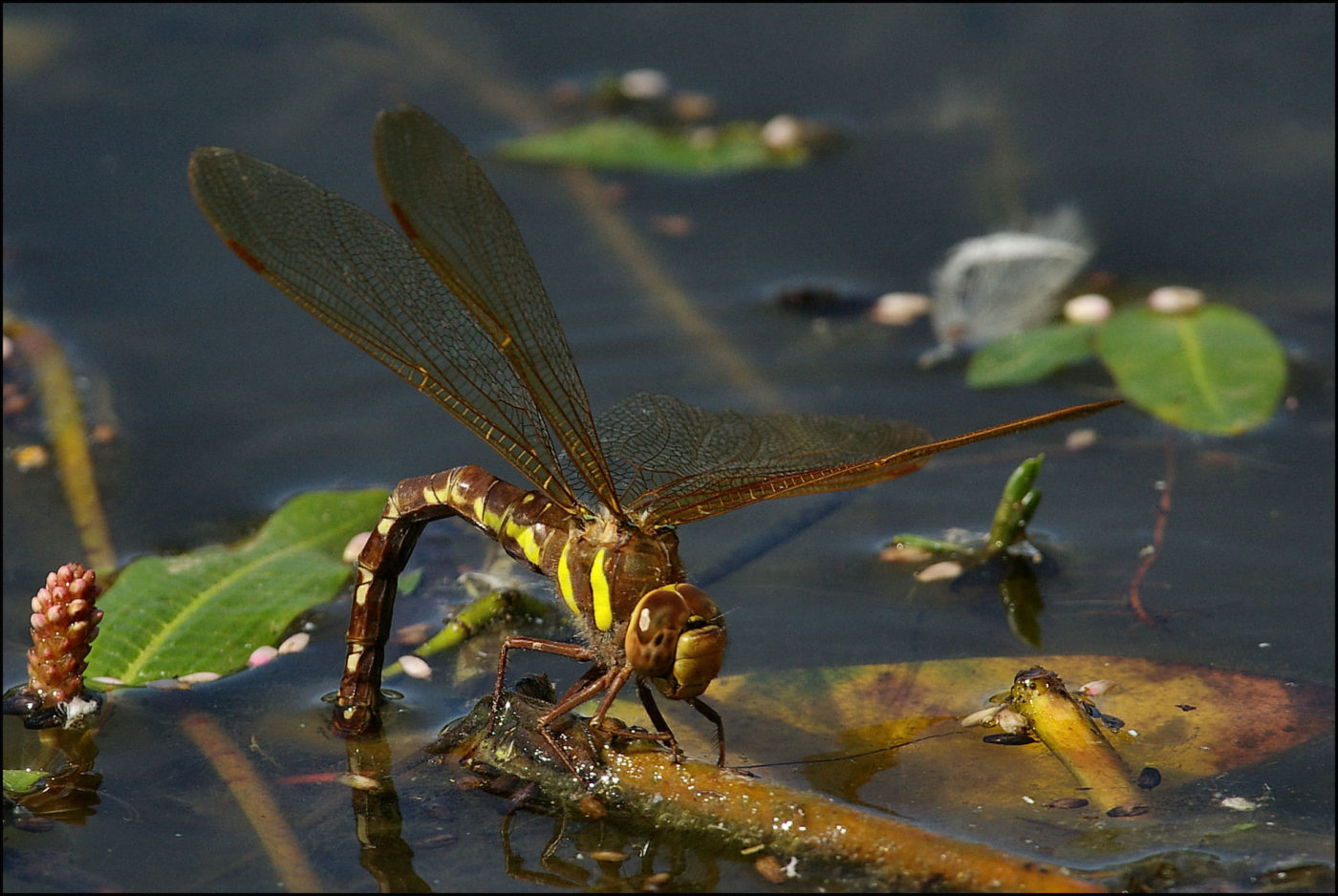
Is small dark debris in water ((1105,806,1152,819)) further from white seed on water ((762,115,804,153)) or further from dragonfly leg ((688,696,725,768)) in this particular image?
white seed on water ((762,115,804,153))

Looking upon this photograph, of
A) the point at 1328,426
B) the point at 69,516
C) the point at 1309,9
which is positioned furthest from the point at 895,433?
the point at 1309,9

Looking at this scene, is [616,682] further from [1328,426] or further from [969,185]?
[969,185]

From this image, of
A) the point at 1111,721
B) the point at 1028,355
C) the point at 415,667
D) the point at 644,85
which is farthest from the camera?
the point at 644,85

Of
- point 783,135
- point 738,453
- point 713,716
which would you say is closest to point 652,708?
point 713,716

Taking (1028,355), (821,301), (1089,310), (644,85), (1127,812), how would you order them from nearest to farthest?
1. (1127,812)
2. (1028,355)
3. (1089,310)
4. (821,301)
5. (644,85)

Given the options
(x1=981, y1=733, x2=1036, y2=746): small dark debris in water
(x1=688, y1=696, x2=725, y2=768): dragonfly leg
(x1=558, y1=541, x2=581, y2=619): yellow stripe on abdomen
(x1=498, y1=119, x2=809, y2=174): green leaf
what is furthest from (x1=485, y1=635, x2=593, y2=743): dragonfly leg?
(x1=498, y1=119, x2=809, y2=174): green leaf

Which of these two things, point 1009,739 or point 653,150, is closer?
point 1009,739

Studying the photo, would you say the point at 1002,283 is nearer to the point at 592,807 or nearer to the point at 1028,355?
the point at 1028,355
